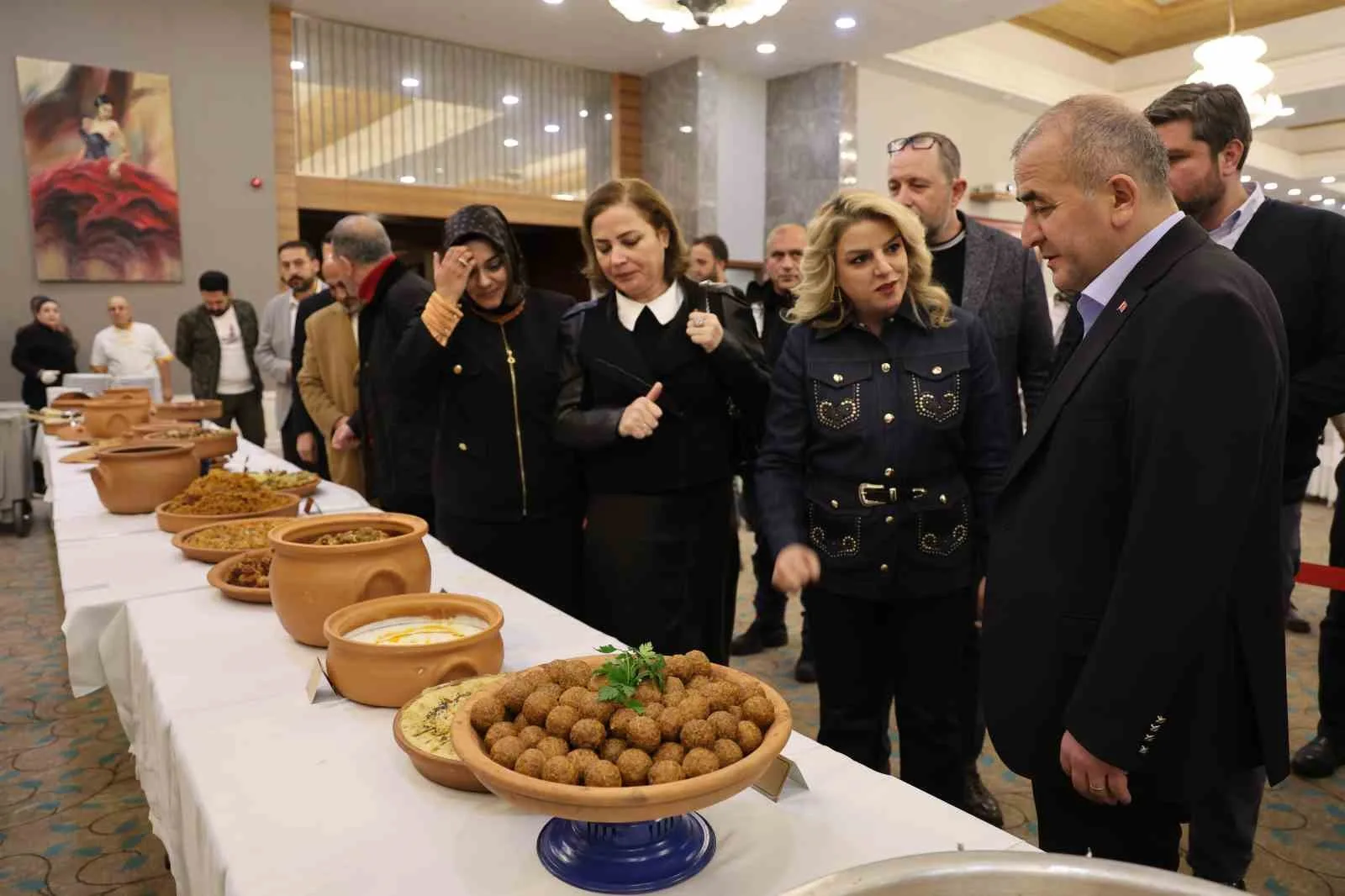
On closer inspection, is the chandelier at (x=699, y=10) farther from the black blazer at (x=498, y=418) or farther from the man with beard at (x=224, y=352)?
the man with beard at (x=224, y=352)

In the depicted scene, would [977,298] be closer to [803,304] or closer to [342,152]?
[803,304]

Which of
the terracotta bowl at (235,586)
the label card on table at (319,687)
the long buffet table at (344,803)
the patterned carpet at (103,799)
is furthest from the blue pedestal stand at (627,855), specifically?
the patterned carpet at (103,799)

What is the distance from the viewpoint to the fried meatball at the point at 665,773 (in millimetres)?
778

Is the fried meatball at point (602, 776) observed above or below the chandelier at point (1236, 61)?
below

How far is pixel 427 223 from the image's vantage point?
32.5 ft

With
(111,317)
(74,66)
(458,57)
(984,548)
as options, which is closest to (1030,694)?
(984,548)

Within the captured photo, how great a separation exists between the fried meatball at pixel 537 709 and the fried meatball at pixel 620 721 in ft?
0.20

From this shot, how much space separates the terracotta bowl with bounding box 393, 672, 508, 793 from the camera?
0.99 metres

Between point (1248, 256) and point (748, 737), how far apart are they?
1616mm

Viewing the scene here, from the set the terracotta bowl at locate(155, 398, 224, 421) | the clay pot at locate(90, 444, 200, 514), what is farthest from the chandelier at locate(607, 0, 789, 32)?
the clay pot at locate(90, 444, 200, 514)

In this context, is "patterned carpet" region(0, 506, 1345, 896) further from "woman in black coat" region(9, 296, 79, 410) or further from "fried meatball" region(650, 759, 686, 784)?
"woman in black coat" region(9, 296, 79, 410)

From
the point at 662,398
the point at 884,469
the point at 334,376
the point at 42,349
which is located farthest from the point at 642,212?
the point at 42,349

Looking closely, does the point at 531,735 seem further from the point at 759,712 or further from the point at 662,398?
the point at 662,398

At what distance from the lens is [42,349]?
6.61m
